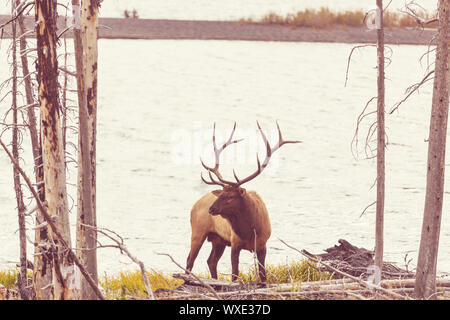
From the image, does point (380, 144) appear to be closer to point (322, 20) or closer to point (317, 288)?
point (317, 288)

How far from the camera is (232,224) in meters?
9.44

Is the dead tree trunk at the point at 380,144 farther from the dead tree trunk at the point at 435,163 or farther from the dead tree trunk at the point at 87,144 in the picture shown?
the dead tree trunk at the point at 87,144

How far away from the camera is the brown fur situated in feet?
30.7

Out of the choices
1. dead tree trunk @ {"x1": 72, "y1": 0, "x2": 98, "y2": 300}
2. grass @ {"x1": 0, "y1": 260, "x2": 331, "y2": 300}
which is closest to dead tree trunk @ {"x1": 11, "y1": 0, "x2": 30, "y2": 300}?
grass @ {"x1": 0, "y1": 260, "x2": 331, "y2": 300}

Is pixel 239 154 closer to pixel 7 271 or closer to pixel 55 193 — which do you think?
pixel 7 271

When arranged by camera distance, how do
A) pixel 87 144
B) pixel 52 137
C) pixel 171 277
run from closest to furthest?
1. pixel 52 137
2. pixel 87 144
3. pixel 171 277

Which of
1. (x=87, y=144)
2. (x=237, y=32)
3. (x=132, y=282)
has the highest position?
(x=237, y=32)

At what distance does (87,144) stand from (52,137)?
1.55ft

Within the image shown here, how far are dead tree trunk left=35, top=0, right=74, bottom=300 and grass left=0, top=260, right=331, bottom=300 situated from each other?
1.58 m

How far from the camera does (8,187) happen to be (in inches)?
693

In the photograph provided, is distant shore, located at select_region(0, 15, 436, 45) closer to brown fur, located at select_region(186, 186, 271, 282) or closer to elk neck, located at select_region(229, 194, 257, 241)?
brown fur, located at select_region(186, 186, 271, 282)

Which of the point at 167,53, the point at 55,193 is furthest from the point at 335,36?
the point at 55,193

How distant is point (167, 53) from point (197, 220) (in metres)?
22.3

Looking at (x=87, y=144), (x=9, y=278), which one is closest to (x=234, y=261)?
(x=87, y=144)
